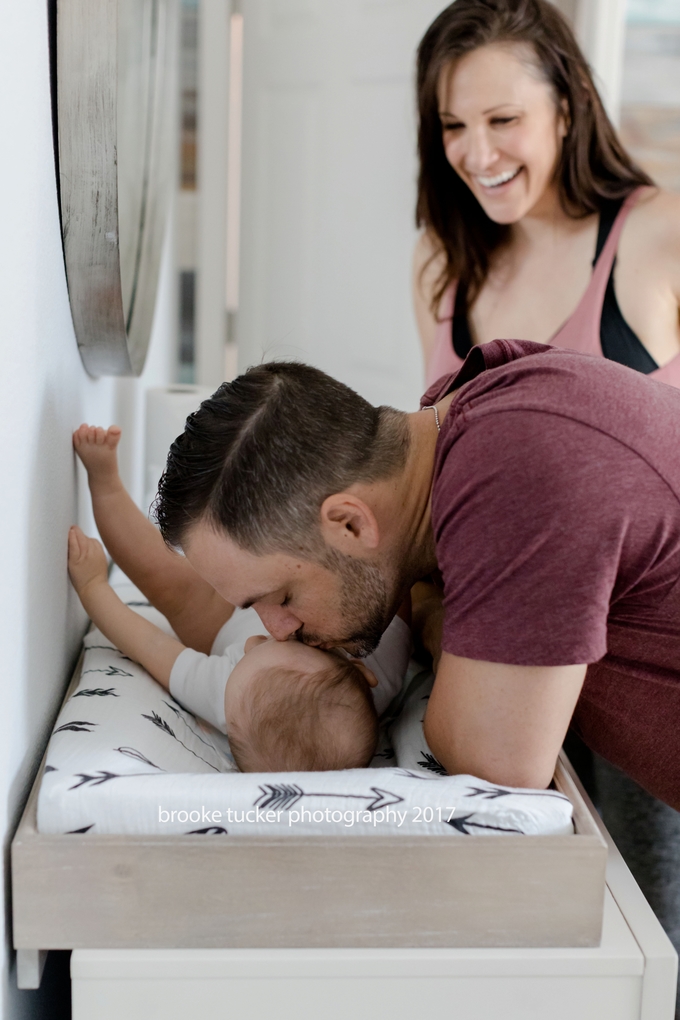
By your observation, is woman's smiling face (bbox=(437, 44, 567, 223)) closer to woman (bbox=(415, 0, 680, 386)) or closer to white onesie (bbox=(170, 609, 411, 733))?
woman (bbox=(415, 0, 680, 386))

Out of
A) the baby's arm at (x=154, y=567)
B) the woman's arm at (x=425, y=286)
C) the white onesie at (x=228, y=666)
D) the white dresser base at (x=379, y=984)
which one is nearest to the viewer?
the white dresser base at (x=379, y=984)

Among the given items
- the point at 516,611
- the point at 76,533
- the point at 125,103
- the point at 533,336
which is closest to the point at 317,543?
the point at 516,611

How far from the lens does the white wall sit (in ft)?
2.52

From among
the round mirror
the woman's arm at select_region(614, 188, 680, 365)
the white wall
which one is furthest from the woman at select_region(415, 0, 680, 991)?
the white wall

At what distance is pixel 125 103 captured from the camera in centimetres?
115

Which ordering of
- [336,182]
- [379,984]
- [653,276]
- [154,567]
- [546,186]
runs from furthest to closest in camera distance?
[336,182] < [546,186] < [653,276] < [154,567] < [379,984]

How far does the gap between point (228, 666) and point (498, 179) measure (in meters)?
1.05

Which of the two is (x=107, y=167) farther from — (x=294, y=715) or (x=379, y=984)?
(x=379, y=984)

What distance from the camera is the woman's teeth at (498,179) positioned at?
1.71 metres

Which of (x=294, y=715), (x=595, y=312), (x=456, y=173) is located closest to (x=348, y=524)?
(x=294, y=715)

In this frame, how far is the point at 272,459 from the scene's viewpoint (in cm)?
94

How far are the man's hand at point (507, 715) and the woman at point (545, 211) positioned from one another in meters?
0.87

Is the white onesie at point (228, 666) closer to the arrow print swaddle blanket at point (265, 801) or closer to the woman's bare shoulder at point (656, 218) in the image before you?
the arrow print swaddle blanket at point (265, 801)

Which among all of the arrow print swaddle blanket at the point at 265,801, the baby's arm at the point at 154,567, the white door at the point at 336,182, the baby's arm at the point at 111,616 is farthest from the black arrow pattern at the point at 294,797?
the white door at the point at 336,182
